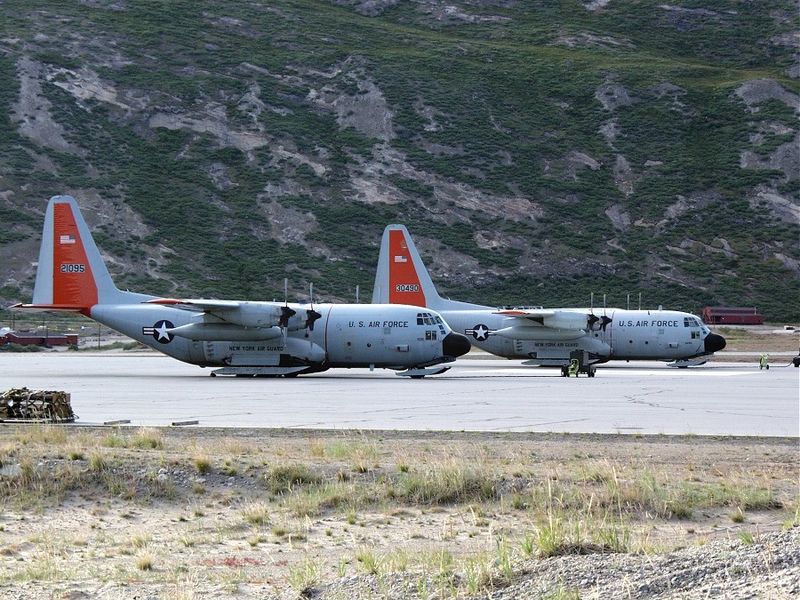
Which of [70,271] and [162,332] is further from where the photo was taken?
[70,271]

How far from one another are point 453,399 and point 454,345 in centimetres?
1178

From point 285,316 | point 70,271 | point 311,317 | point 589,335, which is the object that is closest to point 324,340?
point 311,317

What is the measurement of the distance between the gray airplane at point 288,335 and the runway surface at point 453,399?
103cm

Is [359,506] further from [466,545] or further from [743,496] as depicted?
[743,496]

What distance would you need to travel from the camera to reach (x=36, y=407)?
85.5ft

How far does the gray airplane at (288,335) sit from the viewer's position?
4525 centimetres

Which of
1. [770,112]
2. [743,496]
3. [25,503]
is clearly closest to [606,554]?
[743,496]

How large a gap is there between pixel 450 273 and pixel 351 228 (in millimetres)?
10712

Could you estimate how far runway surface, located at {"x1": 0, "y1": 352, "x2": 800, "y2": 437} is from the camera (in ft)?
84.4

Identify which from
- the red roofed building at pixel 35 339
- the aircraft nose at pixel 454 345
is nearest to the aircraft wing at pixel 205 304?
the aircraft nose at pixel 454 345

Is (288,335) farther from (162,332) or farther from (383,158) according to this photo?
(383,158)

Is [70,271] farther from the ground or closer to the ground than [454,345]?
farther from the ground

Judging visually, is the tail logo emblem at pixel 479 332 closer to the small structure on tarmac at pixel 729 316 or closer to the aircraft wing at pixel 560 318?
the aircraft wing at pixel 560 318

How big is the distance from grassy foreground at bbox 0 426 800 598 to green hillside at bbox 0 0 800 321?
246ft
